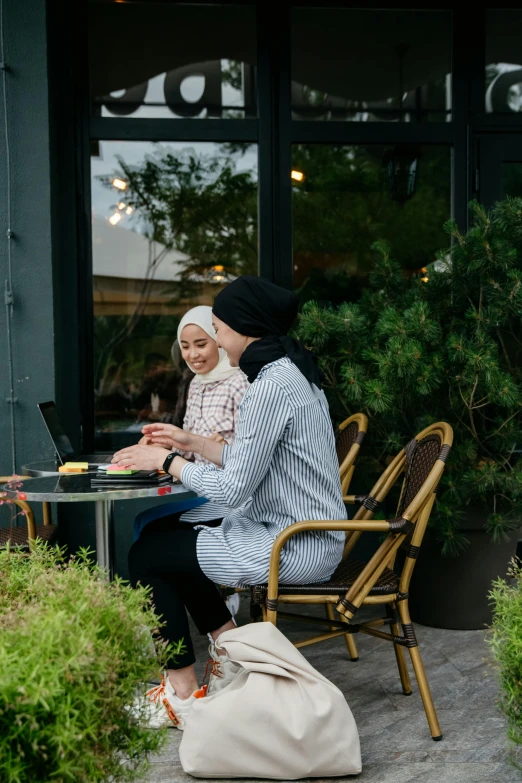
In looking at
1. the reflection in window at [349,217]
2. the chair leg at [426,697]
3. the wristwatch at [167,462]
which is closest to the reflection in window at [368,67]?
the reflection in window at [349,217]

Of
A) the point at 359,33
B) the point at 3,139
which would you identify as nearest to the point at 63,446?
the point at 3,139

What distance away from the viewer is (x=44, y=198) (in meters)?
4.08

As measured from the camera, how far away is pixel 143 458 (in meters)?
2.83

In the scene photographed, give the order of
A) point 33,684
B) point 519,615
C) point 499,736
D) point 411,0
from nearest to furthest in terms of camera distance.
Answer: point 33,684, point 519,615, point 499,736, point 411,0

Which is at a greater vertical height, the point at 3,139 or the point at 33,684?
the point at 3,139

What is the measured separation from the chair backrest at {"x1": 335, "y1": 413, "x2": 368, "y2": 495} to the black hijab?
2.40ft

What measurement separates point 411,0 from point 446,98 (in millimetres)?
572

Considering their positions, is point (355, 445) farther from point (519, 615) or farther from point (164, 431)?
point (519, 615)

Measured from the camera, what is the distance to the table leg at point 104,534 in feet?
10.1

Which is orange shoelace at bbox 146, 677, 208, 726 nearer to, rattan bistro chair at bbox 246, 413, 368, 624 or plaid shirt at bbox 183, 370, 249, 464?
rattan bistro chair at bbox 246, 413, 368, 624

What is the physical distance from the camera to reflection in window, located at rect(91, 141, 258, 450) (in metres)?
4.54

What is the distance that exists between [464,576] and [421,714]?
3.17ft

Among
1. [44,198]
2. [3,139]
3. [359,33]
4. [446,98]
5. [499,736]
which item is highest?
[359,33]

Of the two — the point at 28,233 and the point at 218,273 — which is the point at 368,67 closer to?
the point at 218,273
